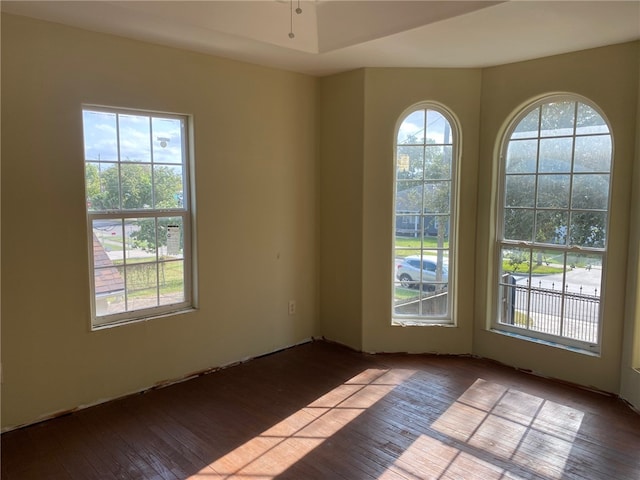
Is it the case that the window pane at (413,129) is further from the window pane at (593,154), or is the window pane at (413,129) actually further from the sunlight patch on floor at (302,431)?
the sunlight patch on floor at (302,431)

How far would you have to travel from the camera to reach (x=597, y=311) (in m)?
3.44

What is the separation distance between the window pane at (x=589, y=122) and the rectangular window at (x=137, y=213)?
9.72 ft

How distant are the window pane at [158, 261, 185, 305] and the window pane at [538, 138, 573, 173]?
2963 mm

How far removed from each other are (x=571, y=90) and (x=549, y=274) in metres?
1.41

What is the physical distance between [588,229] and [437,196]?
1196mm

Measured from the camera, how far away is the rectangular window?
3.08m

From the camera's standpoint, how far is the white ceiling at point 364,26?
257 cm

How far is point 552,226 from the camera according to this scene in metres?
3.62

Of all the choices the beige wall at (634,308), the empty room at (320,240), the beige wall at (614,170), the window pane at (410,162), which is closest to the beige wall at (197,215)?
the empty room at (320,240)

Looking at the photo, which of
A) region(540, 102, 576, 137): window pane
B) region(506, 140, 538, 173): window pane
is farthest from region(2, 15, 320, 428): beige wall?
region(540, 102, 576, 137): window pane

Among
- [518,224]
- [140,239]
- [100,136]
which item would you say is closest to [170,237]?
[140,239]

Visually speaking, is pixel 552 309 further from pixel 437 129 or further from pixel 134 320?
pixel 134 320

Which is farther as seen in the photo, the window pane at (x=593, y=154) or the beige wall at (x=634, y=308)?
the window pane at (x=593, y=154)

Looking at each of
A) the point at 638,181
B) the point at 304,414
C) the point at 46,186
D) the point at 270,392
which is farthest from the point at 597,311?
the point at 46,186
